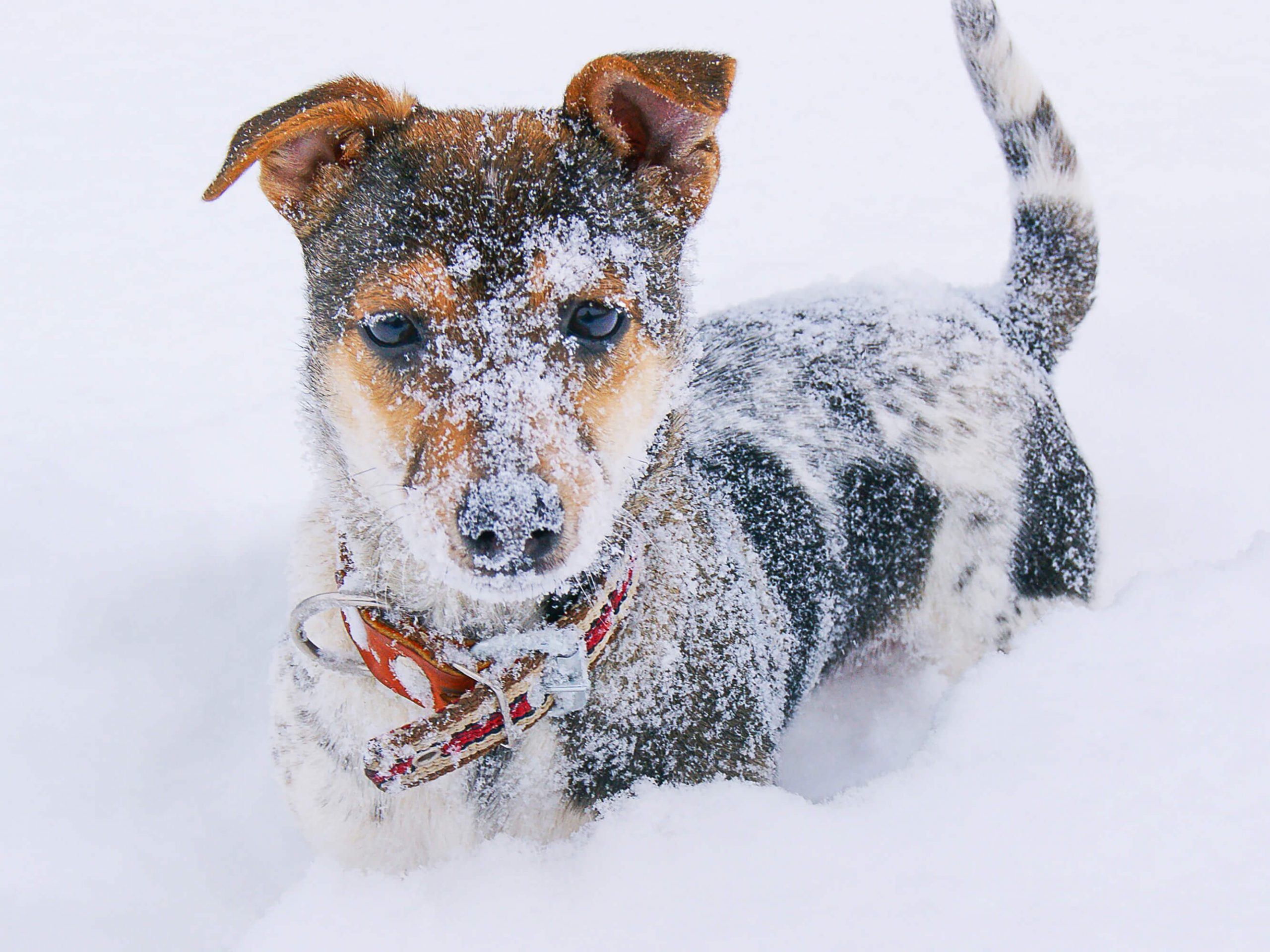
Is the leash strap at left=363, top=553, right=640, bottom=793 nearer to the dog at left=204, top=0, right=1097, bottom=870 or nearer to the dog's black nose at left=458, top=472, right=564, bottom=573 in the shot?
the dog at left=204, top=0, right=1097, bottom=870

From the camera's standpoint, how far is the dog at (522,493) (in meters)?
1.47

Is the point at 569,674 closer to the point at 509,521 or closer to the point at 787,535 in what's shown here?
the point at 509,521

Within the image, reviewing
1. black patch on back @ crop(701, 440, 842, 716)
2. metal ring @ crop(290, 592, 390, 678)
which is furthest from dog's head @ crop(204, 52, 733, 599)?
black patch on back @ crop(701, 440, 842, 716)

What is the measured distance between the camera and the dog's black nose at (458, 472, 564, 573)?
52.5 inches

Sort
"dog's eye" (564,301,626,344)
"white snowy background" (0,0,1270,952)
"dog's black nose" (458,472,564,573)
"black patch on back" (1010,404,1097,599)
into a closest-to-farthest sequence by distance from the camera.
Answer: "dog's black nose" (458,472,564,573) → "dog's eye" (564,301,626,344) → "white snowy background" (0,0,1270,952) → "black patch on back" (1010,404,1097,599)

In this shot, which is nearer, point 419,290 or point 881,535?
point 419,290

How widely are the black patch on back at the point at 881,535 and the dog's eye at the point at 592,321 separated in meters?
1.04

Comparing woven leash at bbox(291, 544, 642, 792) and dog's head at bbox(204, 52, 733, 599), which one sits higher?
dog's head at bbox(204, 52, 733, 599)

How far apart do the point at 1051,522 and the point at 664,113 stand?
1652mm

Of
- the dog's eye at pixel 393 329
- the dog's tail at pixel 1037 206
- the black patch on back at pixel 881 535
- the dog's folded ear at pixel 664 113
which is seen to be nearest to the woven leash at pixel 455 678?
the dog's eye at pixel 393 329

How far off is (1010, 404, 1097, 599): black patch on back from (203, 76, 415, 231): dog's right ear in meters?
1.92

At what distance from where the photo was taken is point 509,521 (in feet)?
4.36

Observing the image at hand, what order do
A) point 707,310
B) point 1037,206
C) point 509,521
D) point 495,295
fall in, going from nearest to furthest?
point 509,521 → point 495,295 → point 1037,206 → point 707,310

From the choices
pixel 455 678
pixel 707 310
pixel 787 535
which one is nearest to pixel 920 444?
pixel 787 535
